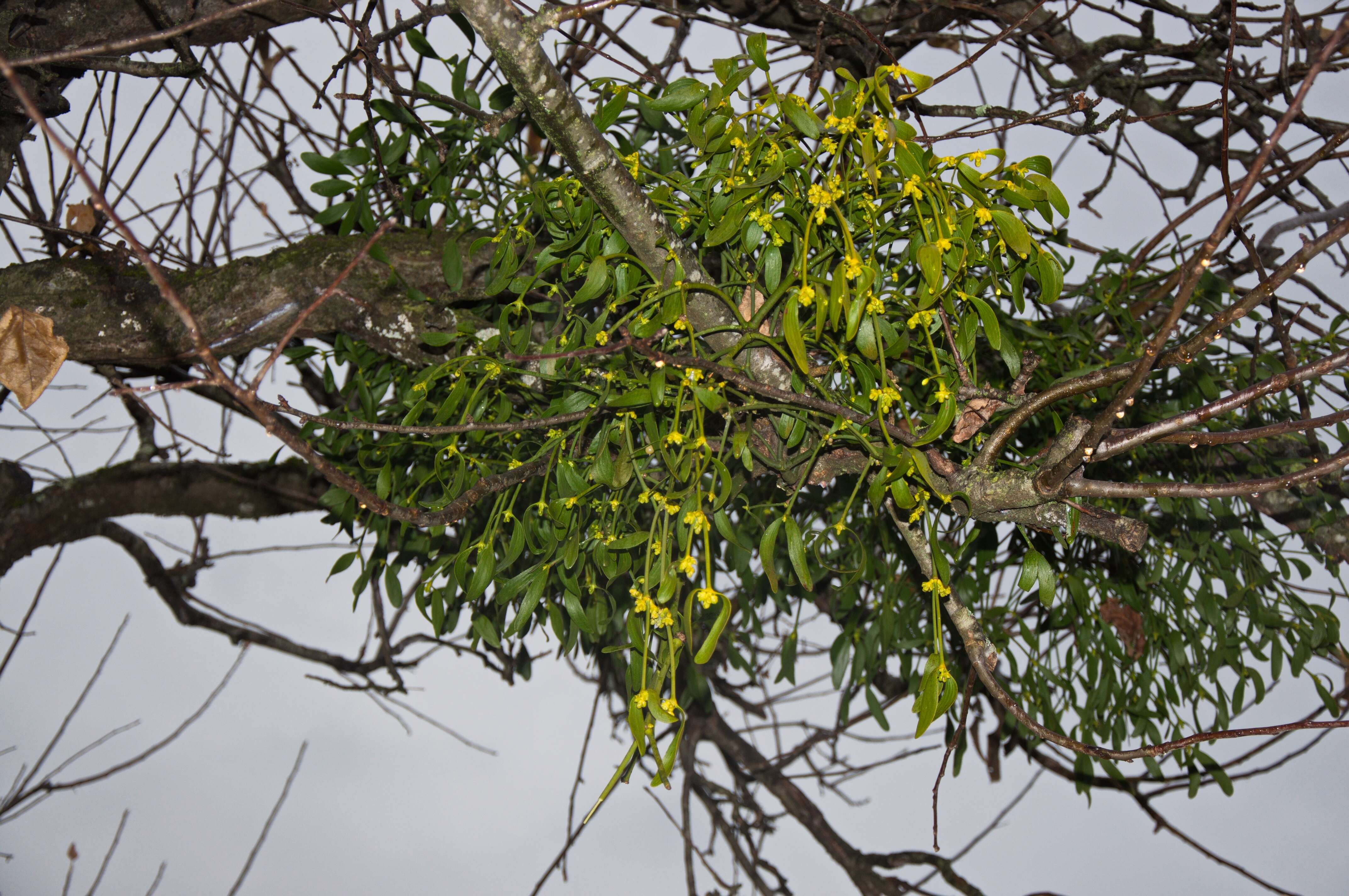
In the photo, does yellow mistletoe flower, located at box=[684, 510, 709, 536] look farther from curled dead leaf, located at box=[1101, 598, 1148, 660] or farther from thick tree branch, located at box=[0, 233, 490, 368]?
curled dead leaf, located at box=[1101, 598, 1148, 660]

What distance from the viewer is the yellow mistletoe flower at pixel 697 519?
62 cm

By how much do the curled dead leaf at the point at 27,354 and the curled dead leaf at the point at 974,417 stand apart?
2.30 ft

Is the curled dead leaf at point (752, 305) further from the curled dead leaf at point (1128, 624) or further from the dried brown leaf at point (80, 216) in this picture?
the dried brown leaf at point (80, 216)

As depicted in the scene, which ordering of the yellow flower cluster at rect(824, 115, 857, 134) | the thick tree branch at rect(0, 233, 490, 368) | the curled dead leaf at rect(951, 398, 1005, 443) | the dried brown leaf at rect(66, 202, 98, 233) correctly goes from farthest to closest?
1. the dried brown leaf at rect(66, 202, 98, 233)
2. the thick tree branch at rect(0, 233, 490, 368)
3. the curled dead leaf at rect(951, 398, 1005, 443)
4. the yellow flower cluster at rect(824, 115, 857, 134)

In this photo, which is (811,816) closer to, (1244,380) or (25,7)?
(1244,380)

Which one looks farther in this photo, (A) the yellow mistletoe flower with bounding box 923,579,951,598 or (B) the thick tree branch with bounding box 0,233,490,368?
(B) the thick tree branch with bounding box 0,233,490,368

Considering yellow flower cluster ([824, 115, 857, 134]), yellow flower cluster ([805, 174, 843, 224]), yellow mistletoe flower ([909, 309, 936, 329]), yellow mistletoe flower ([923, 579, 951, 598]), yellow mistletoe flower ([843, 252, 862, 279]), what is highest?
yellow flower cluster ([824, 115, 857, 134])

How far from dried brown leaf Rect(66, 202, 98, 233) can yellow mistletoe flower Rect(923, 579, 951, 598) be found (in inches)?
45.6

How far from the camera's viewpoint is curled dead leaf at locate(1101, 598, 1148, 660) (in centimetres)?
104

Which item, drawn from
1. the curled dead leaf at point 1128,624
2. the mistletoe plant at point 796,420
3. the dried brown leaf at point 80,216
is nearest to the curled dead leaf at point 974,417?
the mistletoe plant at point 796,420

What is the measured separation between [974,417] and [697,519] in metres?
0.26

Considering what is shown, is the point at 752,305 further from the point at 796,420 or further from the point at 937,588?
the point at 937,588

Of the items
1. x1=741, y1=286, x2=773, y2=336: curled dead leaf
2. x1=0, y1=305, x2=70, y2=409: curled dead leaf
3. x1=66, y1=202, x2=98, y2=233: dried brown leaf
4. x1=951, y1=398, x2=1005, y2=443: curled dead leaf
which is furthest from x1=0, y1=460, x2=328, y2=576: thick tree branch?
x1=951, y1=398, x2=1005, y2=443: curled dead leaf

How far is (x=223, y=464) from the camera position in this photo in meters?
1.51
